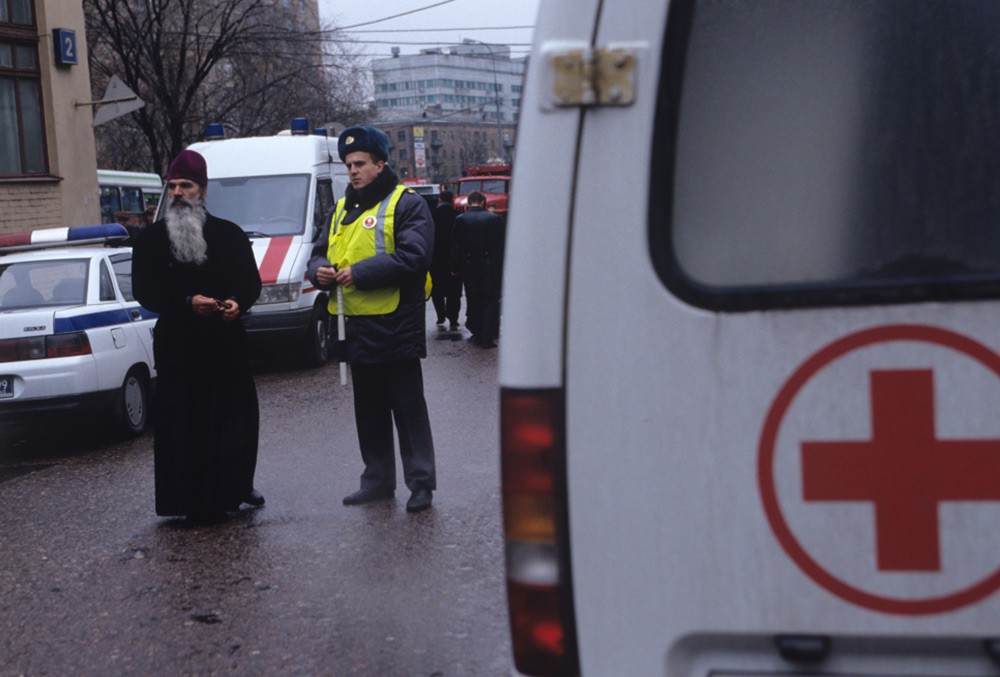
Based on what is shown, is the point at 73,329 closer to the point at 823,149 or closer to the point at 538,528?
the point at 538,528

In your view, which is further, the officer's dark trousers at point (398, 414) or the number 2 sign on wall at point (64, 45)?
the number 2 sign on wall at point (64, 45)

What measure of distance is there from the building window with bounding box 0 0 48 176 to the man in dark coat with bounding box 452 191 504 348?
9.39 meters

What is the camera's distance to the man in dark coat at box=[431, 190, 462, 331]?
16391 millimetres

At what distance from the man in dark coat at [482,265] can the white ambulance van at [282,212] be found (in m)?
1.65

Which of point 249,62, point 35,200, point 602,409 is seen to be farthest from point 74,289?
point 249,62

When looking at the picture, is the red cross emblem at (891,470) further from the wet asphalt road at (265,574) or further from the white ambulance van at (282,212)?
the white ambulance van at (282,212)

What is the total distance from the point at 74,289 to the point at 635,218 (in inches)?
343

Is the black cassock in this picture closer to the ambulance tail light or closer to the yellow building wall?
the ambulance tail light

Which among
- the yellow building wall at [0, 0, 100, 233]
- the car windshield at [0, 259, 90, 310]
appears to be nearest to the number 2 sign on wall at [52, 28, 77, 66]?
the yellow building wall at [0, 0, 100, 233]

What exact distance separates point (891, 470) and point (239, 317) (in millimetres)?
5290

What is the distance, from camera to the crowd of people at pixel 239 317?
674 cm

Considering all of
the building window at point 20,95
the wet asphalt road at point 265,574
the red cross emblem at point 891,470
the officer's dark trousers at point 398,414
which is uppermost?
the building window at point 20,95

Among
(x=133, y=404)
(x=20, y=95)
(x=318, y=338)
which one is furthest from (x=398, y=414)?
(x=20, y=95)

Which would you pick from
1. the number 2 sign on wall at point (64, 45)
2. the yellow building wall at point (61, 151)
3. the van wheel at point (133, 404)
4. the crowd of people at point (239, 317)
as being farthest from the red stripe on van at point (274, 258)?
the number 2 sign on wall at point (64, 45)
